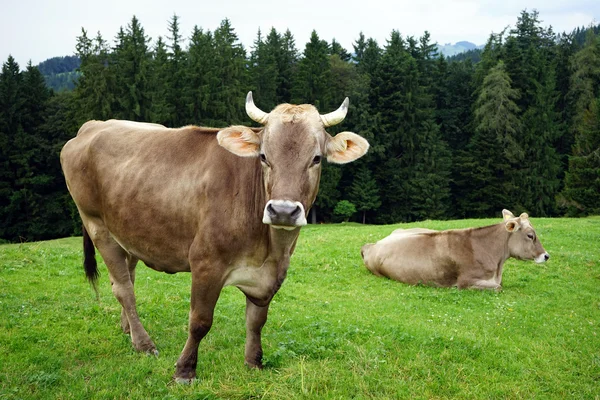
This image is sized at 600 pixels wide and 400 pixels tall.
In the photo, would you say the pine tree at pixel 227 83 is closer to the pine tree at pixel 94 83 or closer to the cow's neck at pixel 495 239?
the pine tree at pixel 94 83

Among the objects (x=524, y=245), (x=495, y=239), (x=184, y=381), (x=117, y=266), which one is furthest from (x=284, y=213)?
(x=524, y=245)

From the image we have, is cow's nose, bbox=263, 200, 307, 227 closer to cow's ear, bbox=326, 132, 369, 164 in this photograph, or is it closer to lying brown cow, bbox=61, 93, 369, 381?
lying brown cow, bbox=61, 93, 369, 381

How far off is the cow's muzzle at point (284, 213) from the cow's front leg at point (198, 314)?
1250 millimetres

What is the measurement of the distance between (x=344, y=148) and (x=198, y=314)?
2.41m

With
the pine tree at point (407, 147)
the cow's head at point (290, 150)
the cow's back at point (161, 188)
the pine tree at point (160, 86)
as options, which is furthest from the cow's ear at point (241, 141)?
the pine tree at point (407, 147)

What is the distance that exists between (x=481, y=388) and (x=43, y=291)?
7.91 m

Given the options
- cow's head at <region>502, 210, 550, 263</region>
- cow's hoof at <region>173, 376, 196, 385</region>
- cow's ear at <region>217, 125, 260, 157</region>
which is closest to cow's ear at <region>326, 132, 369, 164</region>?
cow's ear at <region>217, 125, 260, 157</region>

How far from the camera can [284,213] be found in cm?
465

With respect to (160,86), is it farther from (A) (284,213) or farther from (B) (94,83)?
(A) (284,213)

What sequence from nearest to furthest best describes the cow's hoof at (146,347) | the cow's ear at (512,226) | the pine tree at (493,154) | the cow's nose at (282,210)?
the cow's nose at (282,210)
the cow's hoof at (146,347)
the cow's ear at (512,226)
the pine tree at (493,154)

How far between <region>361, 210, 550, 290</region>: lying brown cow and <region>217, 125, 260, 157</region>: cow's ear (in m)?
7.86

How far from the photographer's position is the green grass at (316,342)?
5.63 meters

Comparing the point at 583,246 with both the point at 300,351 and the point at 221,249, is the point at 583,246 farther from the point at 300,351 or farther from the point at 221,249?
the point at 221,249

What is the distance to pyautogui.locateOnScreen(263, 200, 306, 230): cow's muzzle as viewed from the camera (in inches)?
183
